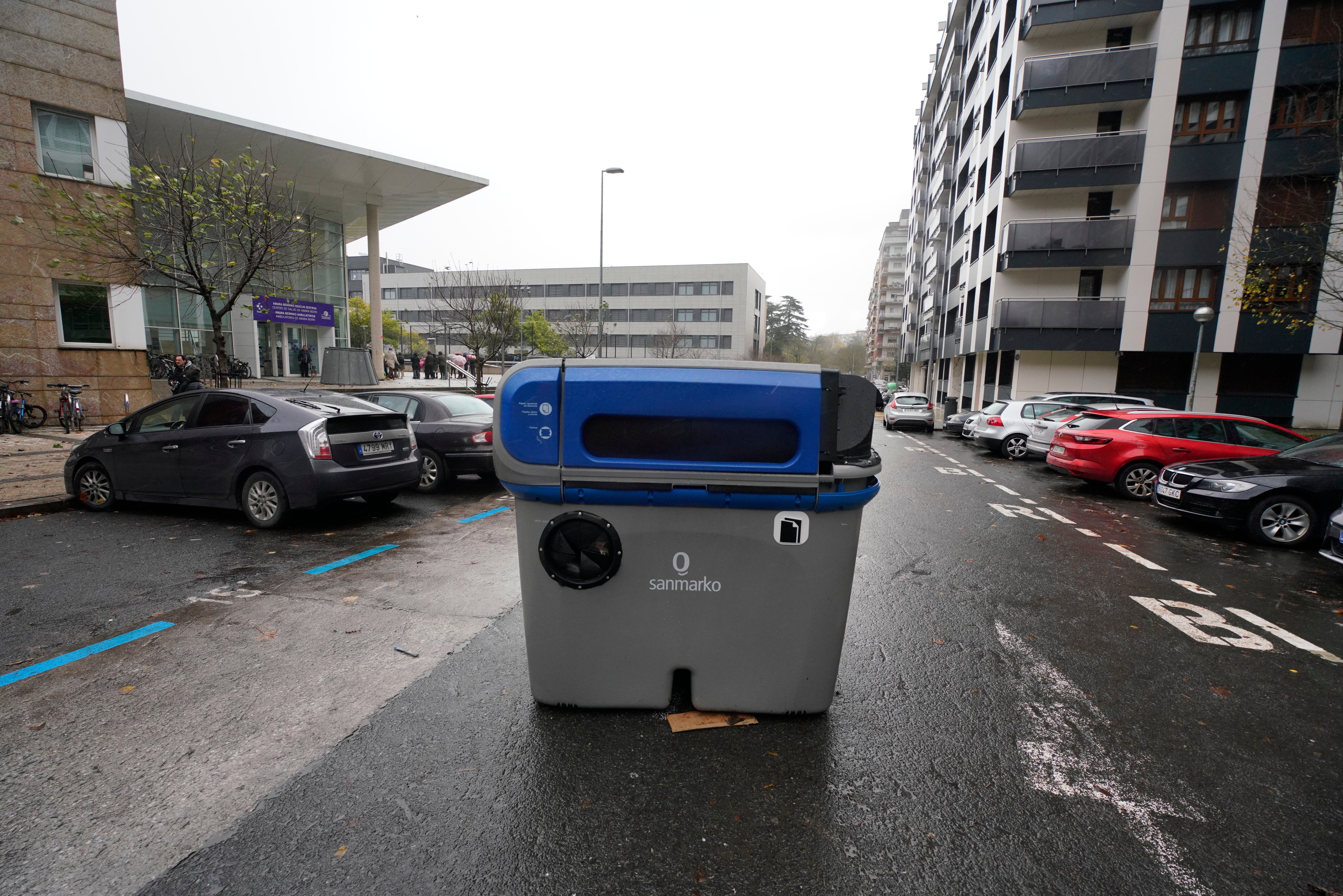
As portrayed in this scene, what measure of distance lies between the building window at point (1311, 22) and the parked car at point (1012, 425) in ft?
56.4

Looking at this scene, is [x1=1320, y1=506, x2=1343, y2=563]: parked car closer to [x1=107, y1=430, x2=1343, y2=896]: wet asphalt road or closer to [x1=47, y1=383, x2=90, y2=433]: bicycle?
[x1=107, y1=430, x2=1343, y2=896]: wet asphalt road

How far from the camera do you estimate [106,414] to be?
15680 mm

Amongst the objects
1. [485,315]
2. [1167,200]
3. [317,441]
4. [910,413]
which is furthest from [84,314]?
[1167,200]

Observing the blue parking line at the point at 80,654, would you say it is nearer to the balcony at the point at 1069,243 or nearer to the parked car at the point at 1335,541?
the parked car at the point at 1335,541

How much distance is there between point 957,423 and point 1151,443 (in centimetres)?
1225

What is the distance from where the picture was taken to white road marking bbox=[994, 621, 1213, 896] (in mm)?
2225

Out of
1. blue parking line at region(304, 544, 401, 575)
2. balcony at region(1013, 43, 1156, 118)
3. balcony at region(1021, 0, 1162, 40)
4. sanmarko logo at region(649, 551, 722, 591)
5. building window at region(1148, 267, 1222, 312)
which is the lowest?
blue parking line at region(304, 544, 401, 575)

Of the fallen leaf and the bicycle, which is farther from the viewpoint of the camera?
the bicycle

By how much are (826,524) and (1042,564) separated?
14.7 feet

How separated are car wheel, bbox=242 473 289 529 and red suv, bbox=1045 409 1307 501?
11.3m

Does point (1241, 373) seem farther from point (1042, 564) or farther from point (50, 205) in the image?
point (50, 205)

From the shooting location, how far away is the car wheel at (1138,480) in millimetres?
9953

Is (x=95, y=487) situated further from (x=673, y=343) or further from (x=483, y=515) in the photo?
(x=673, y=343)

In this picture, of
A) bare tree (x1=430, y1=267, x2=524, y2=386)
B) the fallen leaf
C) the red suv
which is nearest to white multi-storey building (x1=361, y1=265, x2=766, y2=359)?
bare tree (x1=430, y1=267, x2=524, y2=386)
